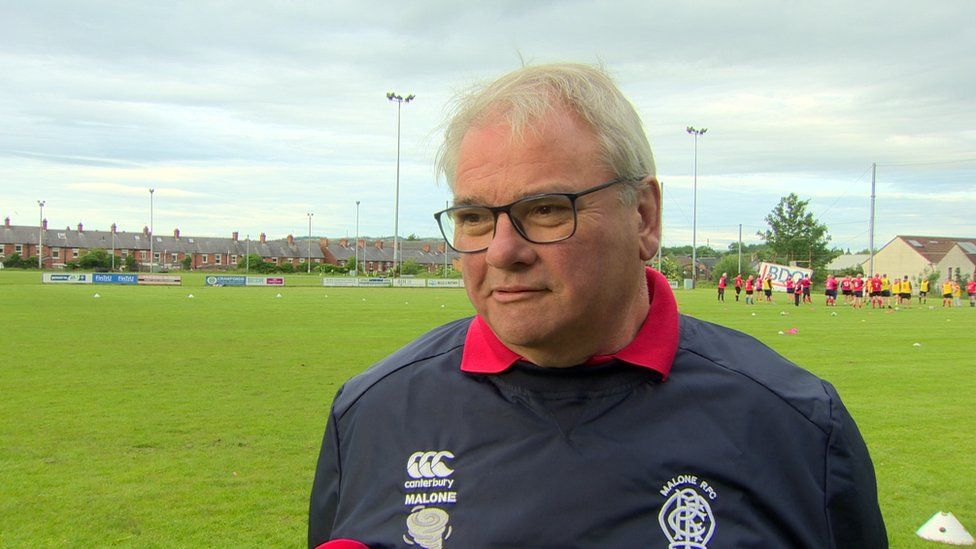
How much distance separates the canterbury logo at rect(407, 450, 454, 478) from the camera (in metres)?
1.87

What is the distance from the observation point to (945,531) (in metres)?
5.34

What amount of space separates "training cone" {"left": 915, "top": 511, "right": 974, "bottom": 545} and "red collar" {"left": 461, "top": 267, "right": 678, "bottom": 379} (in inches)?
173

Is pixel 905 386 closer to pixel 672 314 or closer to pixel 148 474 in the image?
pixel 148 474

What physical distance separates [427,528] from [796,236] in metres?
92.8

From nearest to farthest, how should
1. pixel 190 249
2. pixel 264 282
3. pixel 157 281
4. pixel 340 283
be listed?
pixel 157 281 → pixel 264 282 → pixel 340 283 → pixel 190 249

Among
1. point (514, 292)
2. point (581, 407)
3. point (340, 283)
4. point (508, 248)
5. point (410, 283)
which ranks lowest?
point (340, 283)

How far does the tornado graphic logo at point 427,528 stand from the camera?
5.91 feet

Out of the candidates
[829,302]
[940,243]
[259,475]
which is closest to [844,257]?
[940,243]

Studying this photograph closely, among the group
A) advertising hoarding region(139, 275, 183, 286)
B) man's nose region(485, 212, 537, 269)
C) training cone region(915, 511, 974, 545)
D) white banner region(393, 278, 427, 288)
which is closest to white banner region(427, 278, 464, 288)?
white banner region(393, 278, 427, 288)

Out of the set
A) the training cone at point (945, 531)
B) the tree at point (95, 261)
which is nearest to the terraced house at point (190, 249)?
the tree at point (95, 261)

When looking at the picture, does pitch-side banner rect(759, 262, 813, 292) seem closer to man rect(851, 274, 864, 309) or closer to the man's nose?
man rect(851, 274, 864, 309)

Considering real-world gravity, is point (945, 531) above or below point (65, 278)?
above

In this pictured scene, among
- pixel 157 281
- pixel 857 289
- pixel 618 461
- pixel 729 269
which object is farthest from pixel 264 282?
pixel 618 461

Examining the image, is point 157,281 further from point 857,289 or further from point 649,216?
point 649,216
